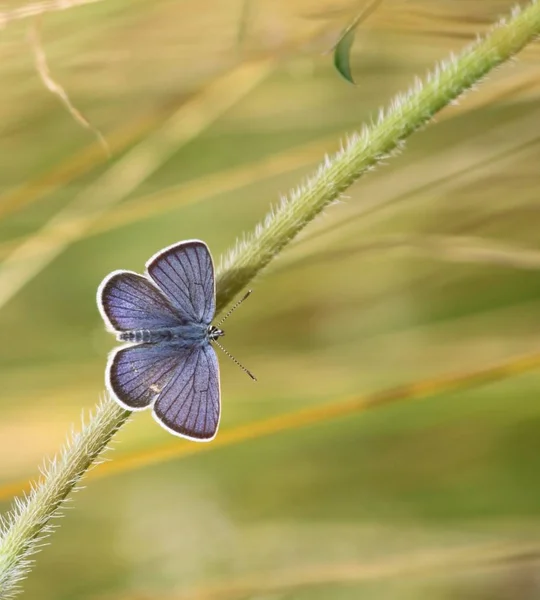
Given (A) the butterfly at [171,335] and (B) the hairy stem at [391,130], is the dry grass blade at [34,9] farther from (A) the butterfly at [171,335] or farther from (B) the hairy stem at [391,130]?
(B) the hairy stem at [391,130]

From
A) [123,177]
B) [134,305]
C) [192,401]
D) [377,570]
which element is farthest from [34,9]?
[377,570]

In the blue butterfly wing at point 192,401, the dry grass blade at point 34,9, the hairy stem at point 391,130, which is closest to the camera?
the hairy stem at point 391,130

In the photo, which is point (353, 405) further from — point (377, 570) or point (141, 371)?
point (141, 371)

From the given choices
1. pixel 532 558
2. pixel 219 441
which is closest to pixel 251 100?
pixel 219 441

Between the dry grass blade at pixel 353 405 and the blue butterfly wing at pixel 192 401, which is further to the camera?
the dry grass blade at pixel 353 405

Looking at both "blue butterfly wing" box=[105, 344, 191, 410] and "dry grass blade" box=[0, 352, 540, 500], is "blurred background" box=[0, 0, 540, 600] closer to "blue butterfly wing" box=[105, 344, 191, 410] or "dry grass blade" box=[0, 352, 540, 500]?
"dry grass blade" box=[0, 352, 540, 500]

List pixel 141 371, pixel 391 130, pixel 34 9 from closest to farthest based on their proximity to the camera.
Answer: pixel 391 130 → pixel 141 371 → pixel 34 9

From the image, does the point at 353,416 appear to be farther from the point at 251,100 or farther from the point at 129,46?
the point at 129,46

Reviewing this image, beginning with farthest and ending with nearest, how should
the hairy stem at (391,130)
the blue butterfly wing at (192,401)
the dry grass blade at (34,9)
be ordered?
the dry grass blade at (34,9)
the blue butterfly wing at (192,401)
the hairy stem at (391,130)

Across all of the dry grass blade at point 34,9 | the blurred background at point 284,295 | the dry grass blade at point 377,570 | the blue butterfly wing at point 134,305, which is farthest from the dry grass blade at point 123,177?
the dry grass blade at point 377,570
